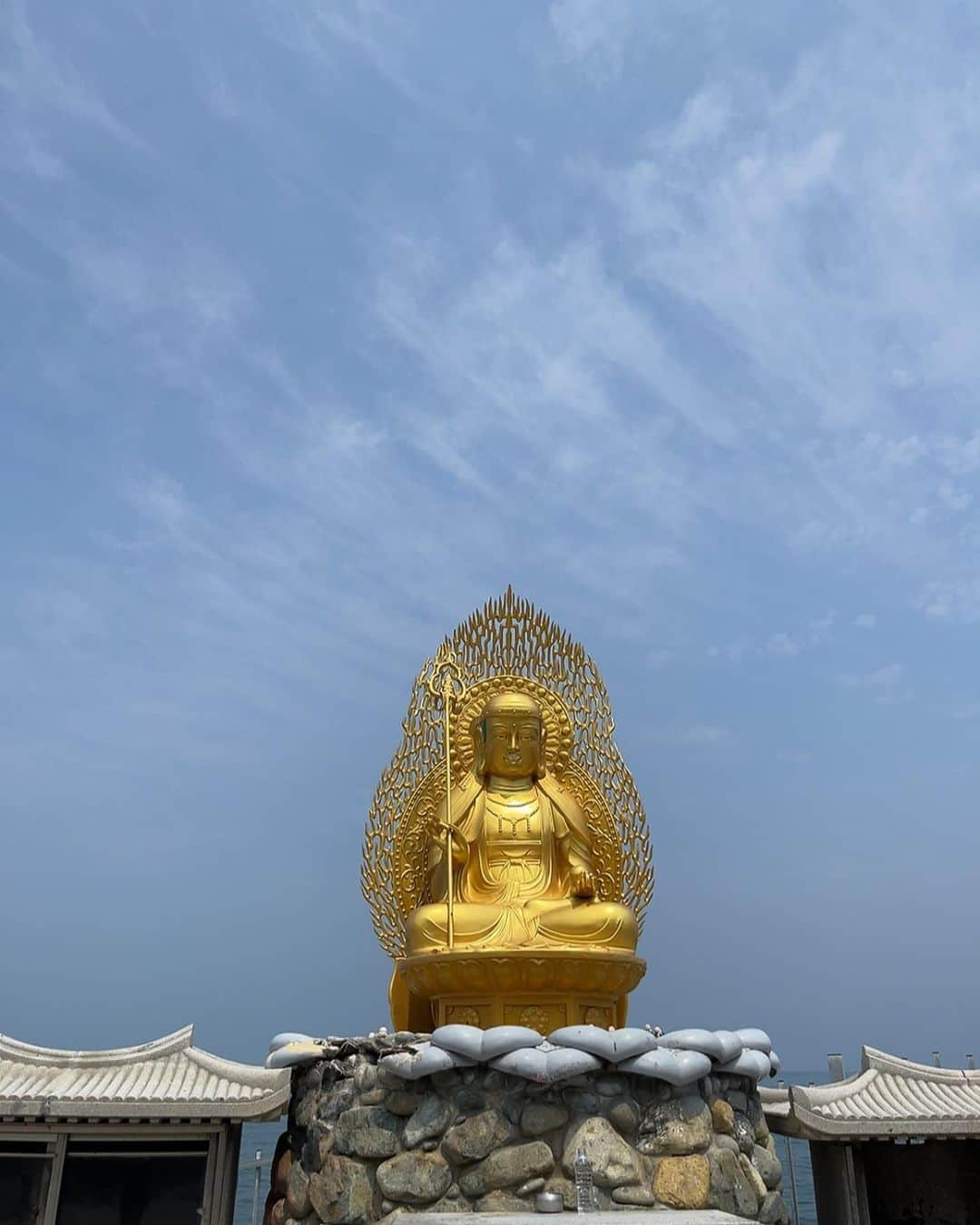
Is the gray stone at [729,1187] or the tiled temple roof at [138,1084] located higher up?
the tiled temple roof at [138,1084]

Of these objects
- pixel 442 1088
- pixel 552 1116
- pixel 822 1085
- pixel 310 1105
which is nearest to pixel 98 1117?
pixel 310 1105

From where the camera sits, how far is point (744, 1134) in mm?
7352

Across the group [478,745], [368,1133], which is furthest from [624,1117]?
[478,745]

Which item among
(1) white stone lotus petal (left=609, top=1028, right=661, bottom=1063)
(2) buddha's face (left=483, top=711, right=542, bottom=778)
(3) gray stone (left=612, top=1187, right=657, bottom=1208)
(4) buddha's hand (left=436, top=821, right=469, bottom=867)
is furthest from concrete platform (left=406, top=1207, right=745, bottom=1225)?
(2) buddha's face (left=483, top=711, right=542, bottom=778)

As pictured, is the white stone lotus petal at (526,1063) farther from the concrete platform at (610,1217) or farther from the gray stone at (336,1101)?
the gray stone at (336,1101)

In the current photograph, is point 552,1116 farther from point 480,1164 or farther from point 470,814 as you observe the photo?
point 470,814

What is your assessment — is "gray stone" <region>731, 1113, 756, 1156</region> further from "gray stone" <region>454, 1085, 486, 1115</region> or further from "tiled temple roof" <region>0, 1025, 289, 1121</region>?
"tiled temple roof" <region>0, 1025, 289, 1121</region>

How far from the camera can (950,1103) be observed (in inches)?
332

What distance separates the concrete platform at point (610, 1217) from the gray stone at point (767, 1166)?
2.91ft

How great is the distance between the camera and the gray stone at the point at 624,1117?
6.83 meters

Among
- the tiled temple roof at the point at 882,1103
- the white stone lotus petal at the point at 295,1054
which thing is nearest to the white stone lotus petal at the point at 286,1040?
the white stone lotus petal at the point at 295,1054

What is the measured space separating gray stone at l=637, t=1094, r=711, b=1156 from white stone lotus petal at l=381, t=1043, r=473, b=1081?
45.8 inches

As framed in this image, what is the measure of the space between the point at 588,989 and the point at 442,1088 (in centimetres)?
190

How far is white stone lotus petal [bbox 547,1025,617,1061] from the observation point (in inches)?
267
